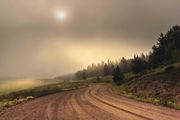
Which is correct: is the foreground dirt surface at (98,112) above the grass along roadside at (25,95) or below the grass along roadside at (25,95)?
below

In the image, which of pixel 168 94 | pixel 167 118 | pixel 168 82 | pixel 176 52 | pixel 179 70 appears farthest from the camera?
pixel 176 52

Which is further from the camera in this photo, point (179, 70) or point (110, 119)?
point (179, 70)

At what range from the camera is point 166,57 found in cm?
9838

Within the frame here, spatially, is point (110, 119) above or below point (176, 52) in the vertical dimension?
below

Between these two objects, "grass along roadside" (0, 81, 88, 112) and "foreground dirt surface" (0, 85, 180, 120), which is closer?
"foreground dirt surface" (0, 85, 180, 120)

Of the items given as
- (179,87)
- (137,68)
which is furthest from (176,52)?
(179,87)

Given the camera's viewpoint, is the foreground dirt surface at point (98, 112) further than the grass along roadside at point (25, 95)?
No

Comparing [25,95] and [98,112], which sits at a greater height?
[25,95]

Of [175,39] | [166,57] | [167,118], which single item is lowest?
[167,118]

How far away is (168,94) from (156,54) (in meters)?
71.2

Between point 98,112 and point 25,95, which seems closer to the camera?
point 98,112

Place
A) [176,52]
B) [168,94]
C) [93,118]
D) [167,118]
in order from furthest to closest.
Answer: [176,52]
[168,94]
[93,118]
[167,118]

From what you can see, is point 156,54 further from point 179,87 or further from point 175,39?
point 179,87

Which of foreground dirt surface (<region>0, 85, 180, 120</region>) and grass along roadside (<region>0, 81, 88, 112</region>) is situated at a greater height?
grass along roadside (<region>0, 81, 88, 112</region>)
